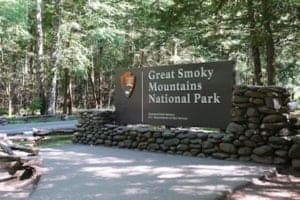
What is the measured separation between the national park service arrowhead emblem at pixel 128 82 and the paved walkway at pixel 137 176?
2.15 meters

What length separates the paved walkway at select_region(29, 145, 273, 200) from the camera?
6.29 m

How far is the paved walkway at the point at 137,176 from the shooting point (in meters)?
6.29

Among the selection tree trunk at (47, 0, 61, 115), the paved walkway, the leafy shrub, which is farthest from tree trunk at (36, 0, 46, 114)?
the paved walkway

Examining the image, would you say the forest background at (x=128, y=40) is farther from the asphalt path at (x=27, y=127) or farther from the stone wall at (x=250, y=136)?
the asphalt path at (x=27, y=127)

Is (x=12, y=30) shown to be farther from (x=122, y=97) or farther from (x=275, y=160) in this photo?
(x=275, y=160)

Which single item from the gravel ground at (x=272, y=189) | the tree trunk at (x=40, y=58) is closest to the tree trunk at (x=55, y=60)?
the tree trunk at (x=40, y=58)

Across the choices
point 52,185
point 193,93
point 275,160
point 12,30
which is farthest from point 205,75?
point 12,30

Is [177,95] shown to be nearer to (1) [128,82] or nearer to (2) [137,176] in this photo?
(1) [128,82]

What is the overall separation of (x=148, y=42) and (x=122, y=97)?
647 inches

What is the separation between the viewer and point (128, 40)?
2984 centimetres

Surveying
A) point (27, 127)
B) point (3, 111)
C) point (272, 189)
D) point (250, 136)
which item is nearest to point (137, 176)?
point (272, 189)

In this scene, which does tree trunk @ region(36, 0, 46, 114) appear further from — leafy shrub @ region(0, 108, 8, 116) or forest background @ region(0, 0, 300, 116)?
leafy shrub @ region(0, 108, 8, 116)

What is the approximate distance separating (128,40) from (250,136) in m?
21.8

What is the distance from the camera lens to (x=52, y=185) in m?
7.07
